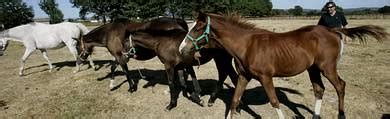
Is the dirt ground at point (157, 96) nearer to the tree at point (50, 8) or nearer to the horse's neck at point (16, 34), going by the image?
the horse's neck at point (16, 34)

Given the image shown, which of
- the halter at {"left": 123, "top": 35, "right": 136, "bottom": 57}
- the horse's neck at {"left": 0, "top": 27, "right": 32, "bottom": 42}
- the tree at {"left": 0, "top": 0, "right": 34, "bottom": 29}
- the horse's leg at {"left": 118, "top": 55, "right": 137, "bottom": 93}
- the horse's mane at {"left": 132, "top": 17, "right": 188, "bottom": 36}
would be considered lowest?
the horse's leg at {"left": 118, "top": 55, "right": 137, "bottom": 93}

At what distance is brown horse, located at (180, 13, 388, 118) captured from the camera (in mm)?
4172

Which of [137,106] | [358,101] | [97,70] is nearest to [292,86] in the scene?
[358,101]

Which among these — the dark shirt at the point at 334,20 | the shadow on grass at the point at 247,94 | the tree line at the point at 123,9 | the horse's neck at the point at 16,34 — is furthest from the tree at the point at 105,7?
the dark shirt at the point at 334,20

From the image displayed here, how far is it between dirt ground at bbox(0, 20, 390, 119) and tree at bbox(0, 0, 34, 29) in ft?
112

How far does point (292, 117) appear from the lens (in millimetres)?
5137

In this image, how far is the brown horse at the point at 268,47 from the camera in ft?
13.7

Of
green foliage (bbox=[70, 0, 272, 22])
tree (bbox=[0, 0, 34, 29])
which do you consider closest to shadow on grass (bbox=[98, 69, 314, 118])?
green foliage (bbox=[70, 0, 272, 22])

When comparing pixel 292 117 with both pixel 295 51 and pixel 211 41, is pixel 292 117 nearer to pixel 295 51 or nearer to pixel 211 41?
pixel 295 51

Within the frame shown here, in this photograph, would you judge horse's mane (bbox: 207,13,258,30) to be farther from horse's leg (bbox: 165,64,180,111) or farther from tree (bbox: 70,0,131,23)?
tree (bbox: 70,0,131,23)

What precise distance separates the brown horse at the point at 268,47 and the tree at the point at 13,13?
135 ft

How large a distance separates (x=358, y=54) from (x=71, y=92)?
9.63 meters

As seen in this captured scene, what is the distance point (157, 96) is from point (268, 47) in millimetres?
3239

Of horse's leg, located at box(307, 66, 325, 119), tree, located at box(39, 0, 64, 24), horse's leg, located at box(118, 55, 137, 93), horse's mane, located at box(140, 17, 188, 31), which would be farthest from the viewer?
tree, located at box(39, 0, 64, 24)
